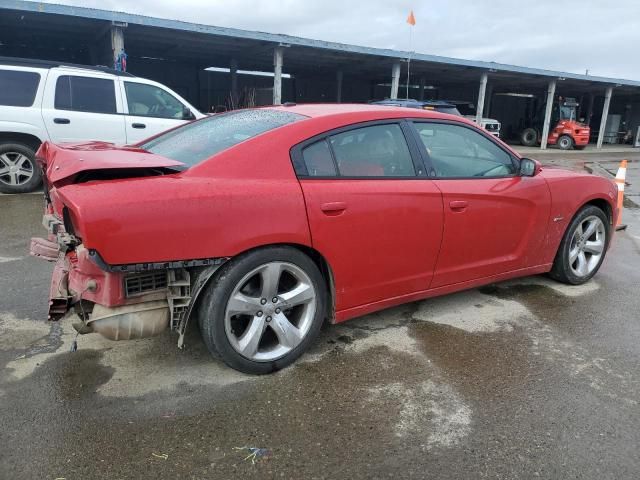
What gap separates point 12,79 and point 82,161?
A: 5.97m

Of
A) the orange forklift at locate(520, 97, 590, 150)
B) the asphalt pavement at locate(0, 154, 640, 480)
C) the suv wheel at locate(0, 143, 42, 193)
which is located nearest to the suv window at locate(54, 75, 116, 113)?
the suv wheel at locate(0, 143, 42, 193)

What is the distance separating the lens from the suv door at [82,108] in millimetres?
7441

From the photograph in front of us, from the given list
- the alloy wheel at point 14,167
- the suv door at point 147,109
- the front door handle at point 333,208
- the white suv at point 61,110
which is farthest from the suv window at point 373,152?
the alloy wheel at point 14,167

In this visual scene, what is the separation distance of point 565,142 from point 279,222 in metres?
28.8

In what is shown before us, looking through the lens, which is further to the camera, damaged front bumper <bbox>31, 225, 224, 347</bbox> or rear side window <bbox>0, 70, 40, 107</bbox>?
rear side window <bbox>0, 70, 40, 107</bbox>

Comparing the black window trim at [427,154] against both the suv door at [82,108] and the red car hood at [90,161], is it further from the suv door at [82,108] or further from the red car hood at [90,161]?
the suv door at [82,108]

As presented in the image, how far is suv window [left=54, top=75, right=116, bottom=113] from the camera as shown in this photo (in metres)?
7.50

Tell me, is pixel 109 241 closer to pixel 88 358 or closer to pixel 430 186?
pixel 88 358

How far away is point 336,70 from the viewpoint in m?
25.6

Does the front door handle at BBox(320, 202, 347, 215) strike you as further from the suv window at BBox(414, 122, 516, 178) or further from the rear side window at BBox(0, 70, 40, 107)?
the rear side window at BBox(0, 70, 40, 107)

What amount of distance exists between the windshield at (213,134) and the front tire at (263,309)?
26.7 inches

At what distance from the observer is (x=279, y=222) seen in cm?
267

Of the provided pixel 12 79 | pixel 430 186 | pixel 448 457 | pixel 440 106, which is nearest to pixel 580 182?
pixel 430 186

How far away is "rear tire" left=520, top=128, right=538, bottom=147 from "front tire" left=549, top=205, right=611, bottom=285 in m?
27.2
